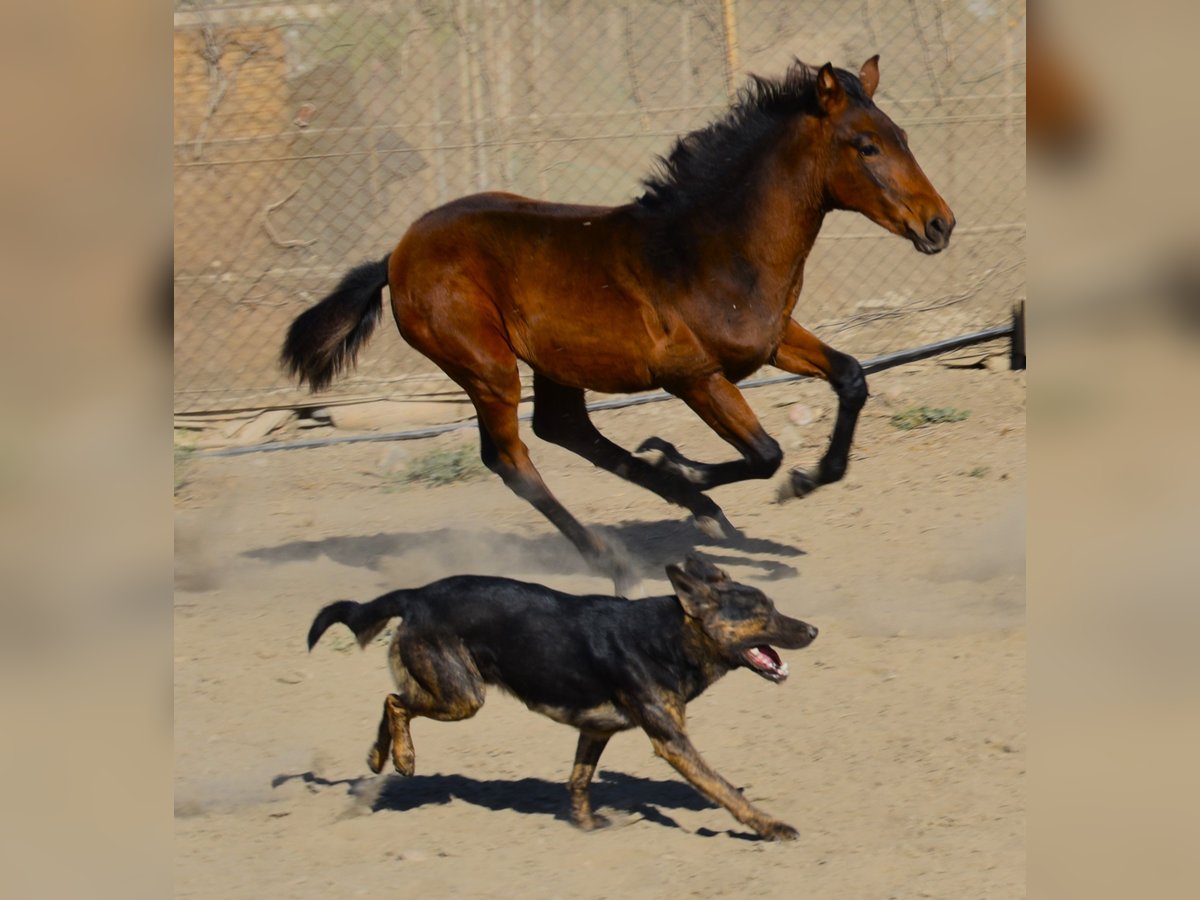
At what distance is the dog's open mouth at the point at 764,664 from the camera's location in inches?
178

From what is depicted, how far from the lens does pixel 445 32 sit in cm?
888

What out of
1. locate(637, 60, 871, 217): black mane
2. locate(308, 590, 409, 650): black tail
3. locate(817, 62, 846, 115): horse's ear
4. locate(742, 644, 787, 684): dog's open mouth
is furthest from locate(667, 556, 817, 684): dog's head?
locate(817, 62, 846, 115): horse's ear

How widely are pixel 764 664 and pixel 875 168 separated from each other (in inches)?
102

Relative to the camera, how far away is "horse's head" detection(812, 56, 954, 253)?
245 inches

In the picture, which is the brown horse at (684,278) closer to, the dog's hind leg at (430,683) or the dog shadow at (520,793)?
the dog shadow at (520,793)

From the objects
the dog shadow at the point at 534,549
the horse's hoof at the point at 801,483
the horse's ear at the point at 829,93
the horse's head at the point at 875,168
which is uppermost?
the horse's ear at the point at 829,93

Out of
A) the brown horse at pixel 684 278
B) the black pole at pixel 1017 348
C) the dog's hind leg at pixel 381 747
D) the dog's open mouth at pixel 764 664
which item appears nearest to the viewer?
the dog's open mouth at pixel 764 664

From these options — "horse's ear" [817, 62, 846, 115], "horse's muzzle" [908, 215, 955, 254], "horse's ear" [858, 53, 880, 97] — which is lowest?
"horse's muzzle" [908, 215, 955, 254]

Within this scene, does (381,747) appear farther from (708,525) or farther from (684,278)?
(684,278)

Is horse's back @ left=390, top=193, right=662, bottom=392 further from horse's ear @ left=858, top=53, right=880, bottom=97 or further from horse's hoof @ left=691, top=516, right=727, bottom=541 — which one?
horse's ear @ left=858, top=53, right=880, bottom=97

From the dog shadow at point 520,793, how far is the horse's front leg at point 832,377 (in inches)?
76.4

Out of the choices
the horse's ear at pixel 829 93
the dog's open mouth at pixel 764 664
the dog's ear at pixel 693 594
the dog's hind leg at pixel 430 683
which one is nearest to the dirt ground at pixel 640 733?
the dog's hind leg at pixel 430 683
